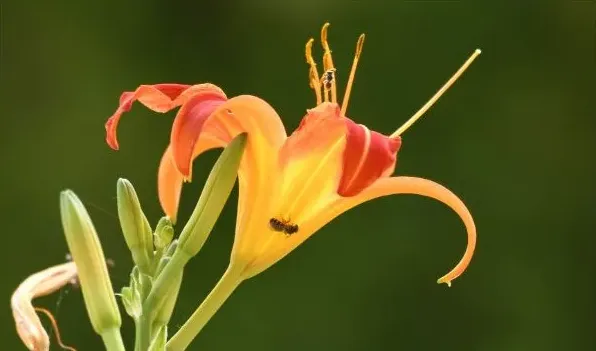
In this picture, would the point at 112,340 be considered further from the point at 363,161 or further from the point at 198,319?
the point at 363,161

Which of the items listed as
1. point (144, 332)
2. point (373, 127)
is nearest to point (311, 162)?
point (144, 332)

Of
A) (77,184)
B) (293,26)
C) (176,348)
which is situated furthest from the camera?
(293,26)

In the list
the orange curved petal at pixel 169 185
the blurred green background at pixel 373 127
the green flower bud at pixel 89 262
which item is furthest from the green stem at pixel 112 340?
the blurred green background at pixel 373 127

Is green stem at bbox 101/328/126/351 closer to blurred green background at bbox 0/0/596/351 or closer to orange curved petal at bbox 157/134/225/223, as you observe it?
orange curved petal at bbox 157/134/225/223

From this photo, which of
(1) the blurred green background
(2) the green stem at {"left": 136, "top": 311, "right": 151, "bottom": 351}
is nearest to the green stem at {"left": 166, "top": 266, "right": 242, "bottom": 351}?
(2) the green stem at {"left": 136, "top": 311, "right": 151, "bottom": 351}

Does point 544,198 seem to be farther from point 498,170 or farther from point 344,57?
point 344,57

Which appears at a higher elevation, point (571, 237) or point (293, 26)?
point (293, 26)

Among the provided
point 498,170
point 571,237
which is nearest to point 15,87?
point 498,170
